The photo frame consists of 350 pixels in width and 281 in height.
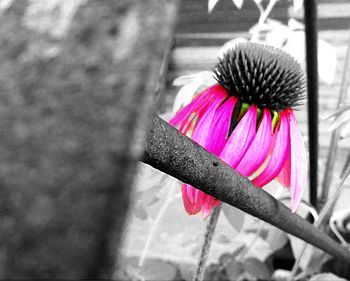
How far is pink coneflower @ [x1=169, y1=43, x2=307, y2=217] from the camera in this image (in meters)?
0.38

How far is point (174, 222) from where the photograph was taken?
4.57ft

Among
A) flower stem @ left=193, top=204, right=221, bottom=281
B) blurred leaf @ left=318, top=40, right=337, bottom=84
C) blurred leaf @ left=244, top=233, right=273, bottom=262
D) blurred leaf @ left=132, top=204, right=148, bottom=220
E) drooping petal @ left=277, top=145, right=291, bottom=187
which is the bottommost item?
blurred leaf @ left=244, top=233, right=273, bottom=262

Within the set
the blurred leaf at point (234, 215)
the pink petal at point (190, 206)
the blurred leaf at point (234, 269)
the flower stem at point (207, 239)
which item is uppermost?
the pink petal at point (190, 206)

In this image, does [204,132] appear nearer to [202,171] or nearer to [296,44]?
[202,171]

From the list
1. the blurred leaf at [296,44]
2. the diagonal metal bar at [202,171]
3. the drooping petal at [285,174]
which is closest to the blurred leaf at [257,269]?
the blurred leaf at [296,44]

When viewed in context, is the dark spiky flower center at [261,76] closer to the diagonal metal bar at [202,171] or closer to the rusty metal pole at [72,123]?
the diagonal metal bar at [202,171]

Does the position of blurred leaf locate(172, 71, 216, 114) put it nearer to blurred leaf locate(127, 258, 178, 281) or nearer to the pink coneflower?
the pink coneflower

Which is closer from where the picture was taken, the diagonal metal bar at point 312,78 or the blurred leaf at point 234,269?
the diagonal metal bar at point 312,78

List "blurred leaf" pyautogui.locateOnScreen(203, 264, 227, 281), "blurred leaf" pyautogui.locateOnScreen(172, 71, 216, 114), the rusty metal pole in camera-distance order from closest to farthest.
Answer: the rusty metal pole
"blurred leaf" pyautogui.locateOnScreen(172, 71, 216, 114)
"blurred leaf" pyautogui.locateOnScreen(203, 264, 227, 281)

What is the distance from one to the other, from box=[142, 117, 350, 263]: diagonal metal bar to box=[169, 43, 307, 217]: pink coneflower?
87mm

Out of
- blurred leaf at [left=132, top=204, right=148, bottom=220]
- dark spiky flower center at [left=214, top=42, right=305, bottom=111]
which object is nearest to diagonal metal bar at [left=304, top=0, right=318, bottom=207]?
dark spiky flower center at [left=214, top=42, right=305, bottom=111]

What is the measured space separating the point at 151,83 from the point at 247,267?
38.4 inches

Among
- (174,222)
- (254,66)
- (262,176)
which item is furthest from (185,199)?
(174,222)

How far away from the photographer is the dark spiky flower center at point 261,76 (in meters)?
0.47
